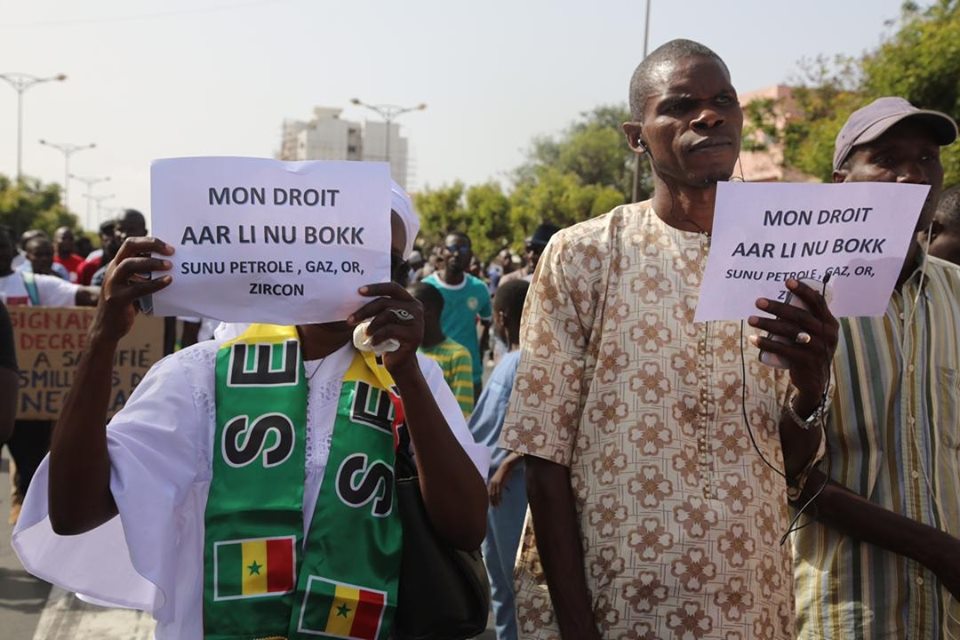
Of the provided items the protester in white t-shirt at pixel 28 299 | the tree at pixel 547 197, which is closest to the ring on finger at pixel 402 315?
the protester in white t-shirt at pixel 28 299

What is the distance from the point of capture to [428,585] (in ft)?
7.39

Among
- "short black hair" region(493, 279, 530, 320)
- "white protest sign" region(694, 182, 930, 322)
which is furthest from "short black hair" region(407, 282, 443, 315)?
"white protest sign" region(694, 182, 930, 322)

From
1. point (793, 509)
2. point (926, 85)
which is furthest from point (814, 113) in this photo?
point (793, 509)

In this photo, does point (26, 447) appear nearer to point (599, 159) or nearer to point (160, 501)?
point (160, 501)

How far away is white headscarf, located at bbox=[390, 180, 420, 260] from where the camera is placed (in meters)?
2.49

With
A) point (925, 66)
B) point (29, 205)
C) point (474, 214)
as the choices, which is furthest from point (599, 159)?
point (925, 66)

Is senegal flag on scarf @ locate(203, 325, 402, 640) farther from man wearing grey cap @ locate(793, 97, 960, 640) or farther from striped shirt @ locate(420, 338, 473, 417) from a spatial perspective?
striped shirt @ locate(420, 338, 473, 417)

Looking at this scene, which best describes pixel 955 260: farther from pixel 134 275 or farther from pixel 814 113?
pixel 814 113

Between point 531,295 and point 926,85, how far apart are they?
52.7ft

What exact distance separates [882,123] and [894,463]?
0.86 meters

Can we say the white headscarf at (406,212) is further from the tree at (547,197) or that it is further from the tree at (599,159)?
the tree at (599,159)

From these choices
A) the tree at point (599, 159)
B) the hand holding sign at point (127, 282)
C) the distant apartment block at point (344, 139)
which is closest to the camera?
the hand holding sign at point (127, 282)

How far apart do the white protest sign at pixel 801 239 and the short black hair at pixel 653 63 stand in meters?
0.43

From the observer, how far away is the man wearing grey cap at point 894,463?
102 inches
